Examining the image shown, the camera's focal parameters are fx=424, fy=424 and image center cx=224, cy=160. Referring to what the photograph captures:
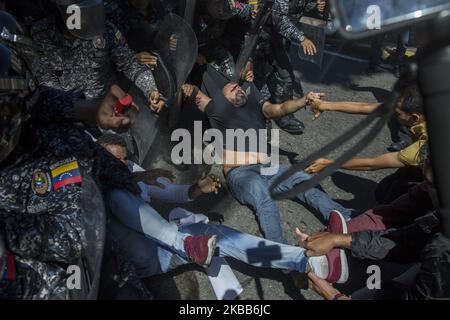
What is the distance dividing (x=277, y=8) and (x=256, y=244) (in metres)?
2.58

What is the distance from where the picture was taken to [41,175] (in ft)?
6.65

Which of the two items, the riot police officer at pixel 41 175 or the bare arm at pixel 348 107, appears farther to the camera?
the bare arm at pixel 348 107

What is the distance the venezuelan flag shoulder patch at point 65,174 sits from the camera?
2012mm

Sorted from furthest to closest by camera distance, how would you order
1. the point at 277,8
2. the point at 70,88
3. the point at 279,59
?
the point at 279,59, the point at 277,8, the point at 70,88

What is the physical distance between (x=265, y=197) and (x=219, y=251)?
59 cm

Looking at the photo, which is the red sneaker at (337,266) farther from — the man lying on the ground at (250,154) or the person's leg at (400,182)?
the person's leg at (400,182)

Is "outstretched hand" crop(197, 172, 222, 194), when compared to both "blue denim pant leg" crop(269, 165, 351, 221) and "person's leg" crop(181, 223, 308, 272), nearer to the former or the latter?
"person's leg" crop(181, 223, 308, 272)

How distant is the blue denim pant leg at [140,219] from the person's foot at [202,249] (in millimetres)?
117

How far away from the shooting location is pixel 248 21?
433 centimetres

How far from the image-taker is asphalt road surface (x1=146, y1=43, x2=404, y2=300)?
9.20 ft

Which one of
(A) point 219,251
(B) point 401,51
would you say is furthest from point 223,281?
(B) point 401,51

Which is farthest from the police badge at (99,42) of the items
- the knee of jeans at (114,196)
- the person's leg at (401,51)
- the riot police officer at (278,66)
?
the person's leg at (401,51)
